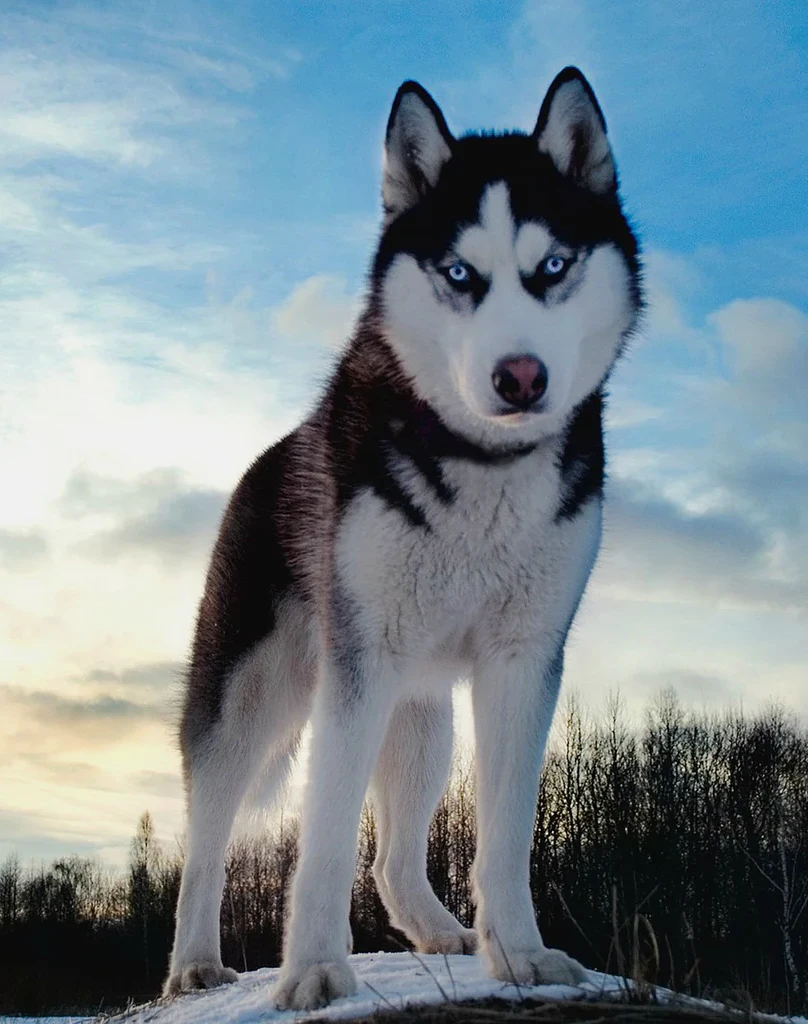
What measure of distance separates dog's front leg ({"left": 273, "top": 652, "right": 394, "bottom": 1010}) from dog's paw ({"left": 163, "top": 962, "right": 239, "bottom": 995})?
4.87ft

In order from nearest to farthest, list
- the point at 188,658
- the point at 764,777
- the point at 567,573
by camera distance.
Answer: the point at 567,573 → the point at 188,658 → the point at 764,777

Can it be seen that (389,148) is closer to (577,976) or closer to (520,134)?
(520,134)

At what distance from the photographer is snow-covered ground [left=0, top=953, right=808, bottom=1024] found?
4512mm

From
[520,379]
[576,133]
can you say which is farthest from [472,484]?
[576,133]

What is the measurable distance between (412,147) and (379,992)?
3867mm

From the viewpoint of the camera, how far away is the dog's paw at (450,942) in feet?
20.2

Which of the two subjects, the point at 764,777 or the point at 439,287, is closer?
the point at 439,287

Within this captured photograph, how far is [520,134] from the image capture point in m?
5.45

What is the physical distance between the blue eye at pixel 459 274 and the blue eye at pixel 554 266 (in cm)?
34

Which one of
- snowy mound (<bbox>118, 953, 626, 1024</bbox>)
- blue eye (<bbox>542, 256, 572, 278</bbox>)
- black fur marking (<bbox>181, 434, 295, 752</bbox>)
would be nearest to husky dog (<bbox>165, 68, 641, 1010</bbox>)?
blue eye (<bbox>542, 256, 572, 278</bbox>)

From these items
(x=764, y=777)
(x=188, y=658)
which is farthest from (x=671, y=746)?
(x=188, y=658)

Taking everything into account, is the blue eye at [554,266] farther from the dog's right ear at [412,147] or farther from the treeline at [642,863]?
the treeline at [642,863]

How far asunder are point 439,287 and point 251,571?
257 cm

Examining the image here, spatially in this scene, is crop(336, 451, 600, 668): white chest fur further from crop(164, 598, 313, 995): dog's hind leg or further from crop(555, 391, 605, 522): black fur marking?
crop(164, 598, 313, 995): dog's hind leg
